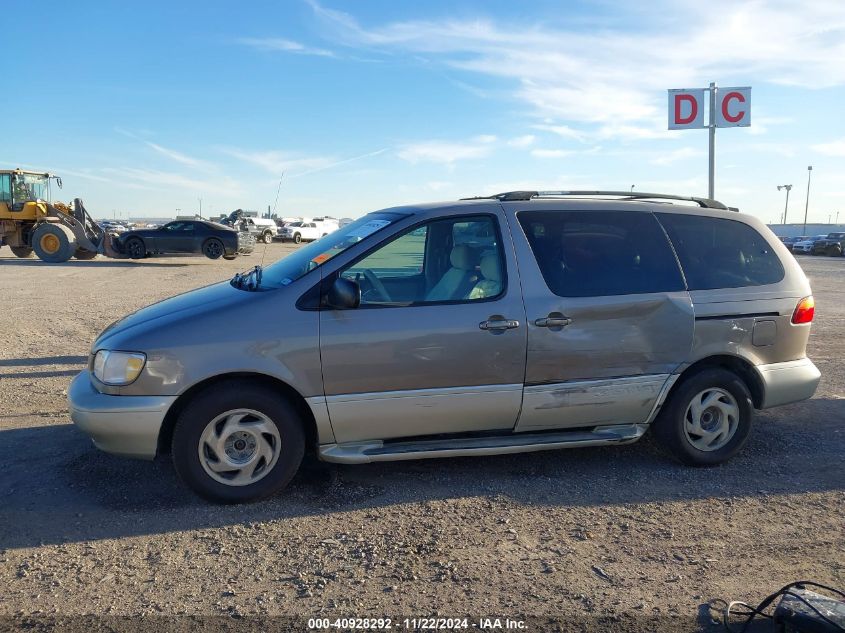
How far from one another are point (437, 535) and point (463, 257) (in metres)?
1.79

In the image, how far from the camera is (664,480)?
14.7 ft

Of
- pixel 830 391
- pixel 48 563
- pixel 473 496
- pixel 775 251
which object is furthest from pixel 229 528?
pixel 830 391

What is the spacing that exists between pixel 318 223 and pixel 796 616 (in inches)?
1941

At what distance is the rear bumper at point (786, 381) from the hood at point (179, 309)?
3530 millimetres

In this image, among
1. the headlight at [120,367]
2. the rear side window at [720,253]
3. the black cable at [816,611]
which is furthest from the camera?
the rear side window at [720,253]

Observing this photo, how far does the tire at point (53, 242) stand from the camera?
23.2 meters

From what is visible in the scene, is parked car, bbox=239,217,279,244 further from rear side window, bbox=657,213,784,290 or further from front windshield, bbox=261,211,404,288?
rear side window, bbox=657,213,784,290

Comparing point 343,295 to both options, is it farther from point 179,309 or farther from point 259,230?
point 259,230

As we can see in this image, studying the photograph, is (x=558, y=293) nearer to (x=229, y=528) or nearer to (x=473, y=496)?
(x=473, y=496)

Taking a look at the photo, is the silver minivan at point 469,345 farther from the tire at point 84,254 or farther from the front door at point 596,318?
the tire at point 84,254

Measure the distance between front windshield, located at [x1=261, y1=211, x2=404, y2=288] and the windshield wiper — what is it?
4 centimetres

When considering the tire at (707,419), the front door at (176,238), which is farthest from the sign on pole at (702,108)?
the front door at (176,238)

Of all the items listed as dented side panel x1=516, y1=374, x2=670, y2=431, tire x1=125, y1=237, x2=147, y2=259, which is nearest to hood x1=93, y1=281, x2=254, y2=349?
dented side panel x1=516, y1=374, x2=670, y2=431

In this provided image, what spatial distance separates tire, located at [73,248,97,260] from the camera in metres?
24.7
